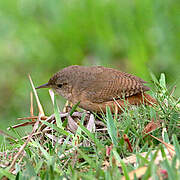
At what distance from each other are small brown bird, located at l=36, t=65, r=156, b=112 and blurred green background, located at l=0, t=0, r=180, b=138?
2.32 meters

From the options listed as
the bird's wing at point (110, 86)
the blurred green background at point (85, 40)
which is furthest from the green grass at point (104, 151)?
the blurred green background at point (85, 40)

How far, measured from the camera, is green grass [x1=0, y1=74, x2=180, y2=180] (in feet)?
8.21

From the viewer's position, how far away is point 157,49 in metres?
7.40

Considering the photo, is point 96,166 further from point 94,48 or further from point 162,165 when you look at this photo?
point 94,48

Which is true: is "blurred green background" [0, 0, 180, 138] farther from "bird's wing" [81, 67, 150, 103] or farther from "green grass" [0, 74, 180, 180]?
"green grass" [0, 74, 180, 180]

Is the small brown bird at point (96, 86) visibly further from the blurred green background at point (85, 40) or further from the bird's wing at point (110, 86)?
the blurred green background at point (85, 40)

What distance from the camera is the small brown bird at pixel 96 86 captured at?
4.49m

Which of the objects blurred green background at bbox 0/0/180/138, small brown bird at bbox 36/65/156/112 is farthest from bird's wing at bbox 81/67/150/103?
blurred green background at bbox 0/0/180/138

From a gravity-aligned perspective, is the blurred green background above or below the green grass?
above

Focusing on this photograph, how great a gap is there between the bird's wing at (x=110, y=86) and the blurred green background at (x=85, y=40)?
7.83 ft

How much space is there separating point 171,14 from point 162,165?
529 cm

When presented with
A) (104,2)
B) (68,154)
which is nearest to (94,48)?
(104,2)

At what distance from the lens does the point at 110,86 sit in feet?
15.1

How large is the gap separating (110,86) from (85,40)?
3.29 metres
